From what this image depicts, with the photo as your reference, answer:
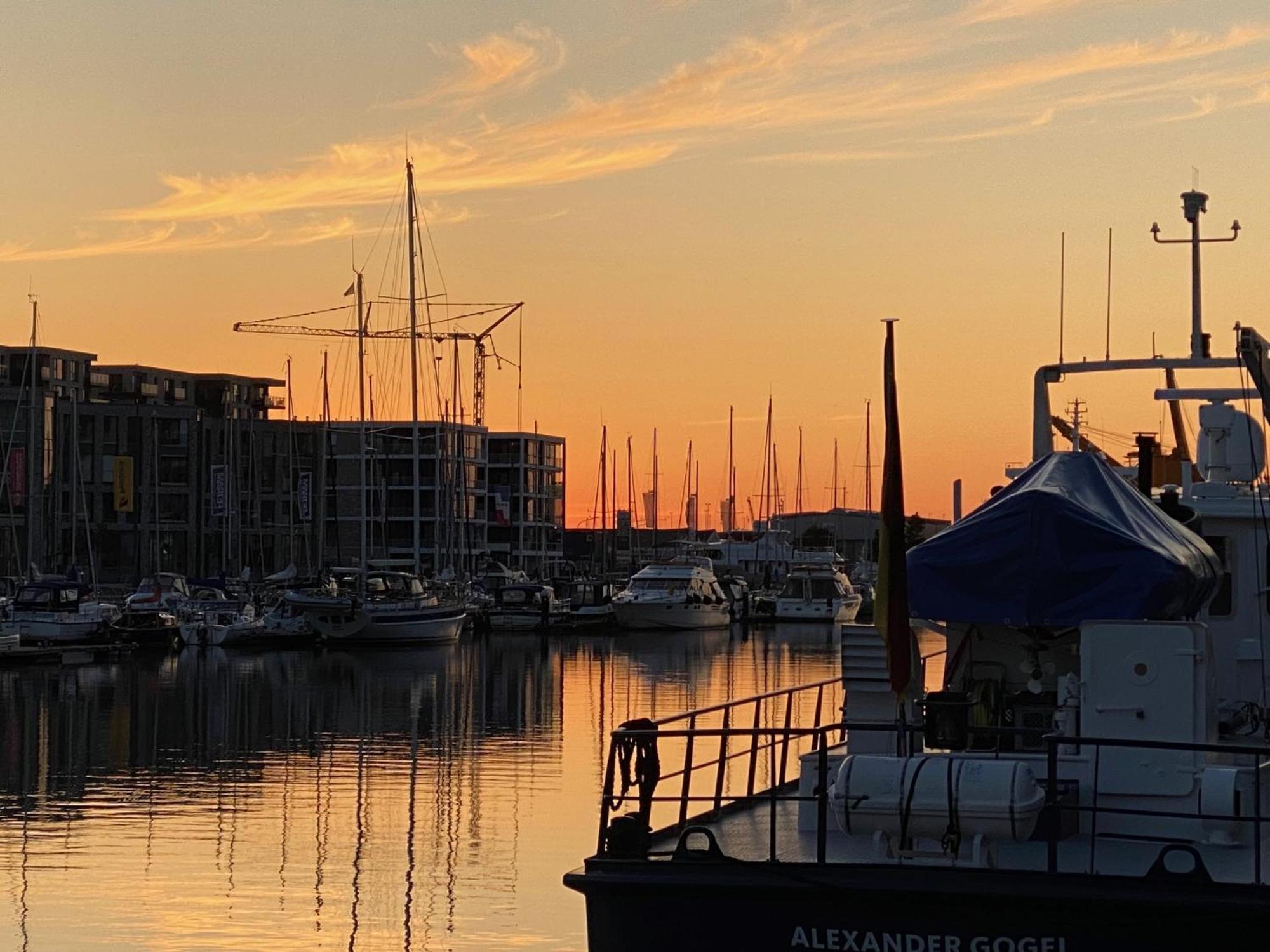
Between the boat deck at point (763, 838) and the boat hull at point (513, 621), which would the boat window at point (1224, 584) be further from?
the boat hull at point (513, 621)

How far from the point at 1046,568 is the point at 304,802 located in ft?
72.6

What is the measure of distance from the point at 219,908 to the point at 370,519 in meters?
148

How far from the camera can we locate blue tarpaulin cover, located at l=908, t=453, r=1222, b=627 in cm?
1645

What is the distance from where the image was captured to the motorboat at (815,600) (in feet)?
431

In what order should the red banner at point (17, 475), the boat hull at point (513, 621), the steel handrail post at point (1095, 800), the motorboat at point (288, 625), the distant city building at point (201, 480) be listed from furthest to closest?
the distant city building at point (201, 480)
the red banner at point (17, 475)
the boat hull at point (513, 621)
the motorboat at point (288, 625)
the steel handrail post at point (1095, 800)

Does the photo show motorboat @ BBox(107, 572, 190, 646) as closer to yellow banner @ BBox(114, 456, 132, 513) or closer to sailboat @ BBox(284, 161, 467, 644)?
sailboat @ BBox(284, 161, 467, 644)

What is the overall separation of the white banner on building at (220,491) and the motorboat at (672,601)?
80.4ft

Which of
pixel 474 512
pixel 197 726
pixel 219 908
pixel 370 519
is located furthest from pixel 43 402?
pixel 219 908

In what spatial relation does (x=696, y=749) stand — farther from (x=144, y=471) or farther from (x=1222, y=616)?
(x=144, y=471)

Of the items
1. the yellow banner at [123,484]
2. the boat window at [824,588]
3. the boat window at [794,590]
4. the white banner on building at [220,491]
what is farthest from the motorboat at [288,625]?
the boat window at [824,588]

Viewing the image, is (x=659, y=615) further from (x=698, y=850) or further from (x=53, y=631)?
(x=698, y=850)

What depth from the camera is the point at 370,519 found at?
172 m

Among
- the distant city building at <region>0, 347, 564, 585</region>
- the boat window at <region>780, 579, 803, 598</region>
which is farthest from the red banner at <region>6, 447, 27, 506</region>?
the boat window at <region>780, 579, 803, 598</region>

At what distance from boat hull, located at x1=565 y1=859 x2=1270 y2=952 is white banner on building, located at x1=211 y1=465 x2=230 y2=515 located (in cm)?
11022
